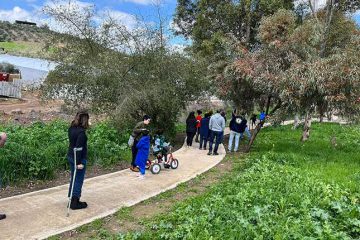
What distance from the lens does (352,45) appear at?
1462 centimetres

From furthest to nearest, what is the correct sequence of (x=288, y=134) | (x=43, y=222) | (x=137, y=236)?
(x=288, y=134), (x=43, y=222), (x=137, y=236)

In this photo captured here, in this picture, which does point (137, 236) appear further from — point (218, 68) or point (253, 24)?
point (253, 24)

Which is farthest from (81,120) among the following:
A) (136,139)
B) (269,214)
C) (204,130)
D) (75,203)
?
(204,130)

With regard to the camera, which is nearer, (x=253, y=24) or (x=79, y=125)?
(x=79, y=125)

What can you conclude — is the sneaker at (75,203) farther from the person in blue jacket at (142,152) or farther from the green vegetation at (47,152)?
the person in blue jacket at (142,152)

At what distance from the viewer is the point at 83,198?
8.24m

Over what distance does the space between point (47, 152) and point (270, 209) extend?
5.58 m

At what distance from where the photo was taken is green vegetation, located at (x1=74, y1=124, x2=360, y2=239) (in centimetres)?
582

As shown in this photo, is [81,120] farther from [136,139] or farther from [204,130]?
[204,130]

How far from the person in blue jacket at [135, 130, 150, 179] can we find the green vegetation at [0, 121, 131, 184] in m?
1.48

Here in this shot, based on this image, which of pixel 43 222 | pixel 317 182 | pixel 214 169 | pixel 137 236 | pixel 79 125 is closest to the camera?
pixel 137 236

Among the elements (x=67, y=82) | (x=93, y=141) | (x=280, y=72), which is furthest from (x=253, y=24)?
(x=93, y=141)

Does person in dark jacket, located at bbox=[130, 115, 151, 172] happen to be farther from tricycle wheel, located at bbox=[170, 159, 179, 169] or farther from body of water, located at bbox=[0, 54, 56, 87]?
body of water, located at bbox=[0, 54, 56, 87]

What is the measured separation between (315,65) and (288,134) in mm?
8211
